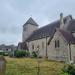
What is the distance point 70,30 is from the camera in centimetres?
4094

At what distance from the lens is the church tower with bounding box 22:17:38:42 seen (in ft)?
206

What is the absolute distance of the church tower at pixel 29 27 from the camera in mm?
62731

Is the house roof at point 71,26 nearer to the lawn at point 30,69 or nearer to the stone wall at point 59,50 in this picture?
the stone wall at point 59,50

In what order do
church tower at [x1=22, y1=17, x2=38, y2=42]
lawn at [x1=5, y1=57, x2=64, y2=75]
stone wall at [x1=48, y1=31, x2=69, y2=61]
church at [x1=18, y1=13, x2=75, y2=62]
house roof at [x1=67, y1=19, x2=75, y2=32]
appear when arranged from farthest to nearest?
1. church tower at [x1=22, y1=17, x2=38, y2=42]
2. house roof at [x1=67, y1=19, x2=75, y2=32]
3. stone wall at [x1=48, y1=31, x2=69, y2=61]
4. church at [x1=18, y1=13, x2=75, y2=62]
5. lawn at [x1=5, y1=57, x2=64, y2=75]

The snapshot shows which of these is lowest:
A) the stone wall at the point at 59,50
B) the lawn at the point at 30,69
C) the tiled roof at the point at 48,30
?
the lawn at the point at 30,69

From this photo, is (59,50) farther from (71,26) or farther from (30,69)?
(30,69)

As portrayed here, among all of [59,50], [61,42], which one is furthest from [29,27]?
[61,42]

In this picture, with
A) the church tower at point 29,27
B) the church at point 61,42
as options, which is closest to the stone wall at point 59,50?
the church at point 61,42

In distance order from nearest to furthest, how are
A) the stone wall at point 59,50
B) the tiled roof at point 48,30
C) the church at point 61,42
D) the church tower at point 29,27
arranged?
the church at point 61,42, the stone wall at point 59,50, the tiled roof at point 48,30, the church tower at point 29,27

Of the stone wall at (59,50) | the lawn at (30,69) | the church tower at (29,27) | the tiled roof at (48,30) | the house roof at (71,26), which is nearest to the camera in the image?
the lawn at (30,69)

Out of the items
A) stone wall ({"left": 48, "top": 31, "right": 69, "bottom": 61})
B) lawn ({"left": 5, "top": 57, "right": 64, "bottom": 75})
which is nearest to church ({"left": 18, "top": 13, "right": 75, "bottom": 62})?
stone wall ({"left": 48, "top": 31, "right": 69, "bottom": 61})

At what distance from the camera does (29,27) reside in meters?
62.7

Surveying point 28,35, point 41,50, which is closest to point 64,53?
point 41,50

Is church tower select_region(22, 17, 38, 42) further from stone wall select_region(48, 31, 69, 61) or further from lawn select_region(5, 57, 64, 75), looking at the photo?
lawn select_region(5, 57, 64, 75)
